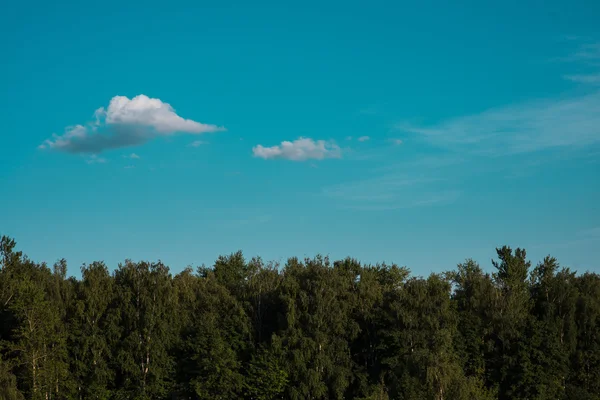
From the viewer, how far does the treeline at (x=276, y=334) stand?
71188 millimetres

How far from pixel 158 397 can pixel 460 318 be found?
112 feet

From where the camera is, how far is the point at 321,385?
71.8 meters

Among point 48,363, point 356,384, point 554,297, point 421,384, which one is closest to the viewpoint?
point 421,384

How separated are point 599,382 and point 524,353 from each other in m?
10.9

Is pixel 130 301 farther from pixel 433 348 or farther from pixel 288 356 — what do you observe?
pixel 433 348

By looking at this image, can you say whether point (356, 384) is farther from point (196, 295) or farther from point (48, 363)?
point (48, 363)

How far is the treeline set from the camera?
234ft

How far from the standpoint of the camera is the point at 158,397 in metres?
72.8

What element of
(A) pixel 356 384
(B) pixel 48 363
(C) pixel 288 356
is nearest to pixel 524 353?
(A) pixel 356 384

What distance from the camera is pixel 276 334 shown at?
77.3 m

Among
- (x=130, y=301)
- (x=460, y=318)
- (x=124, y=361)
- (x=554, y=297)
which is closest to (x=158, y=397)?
(x=124, y=361)

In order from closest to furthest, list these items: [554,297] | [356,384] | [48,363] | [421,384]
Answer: [421,384], [48,363], [356,384], [554,297]

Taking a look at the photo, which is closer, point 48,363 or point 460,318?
point 48,363

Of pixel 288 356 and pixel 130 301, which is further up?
pixel 130 301
